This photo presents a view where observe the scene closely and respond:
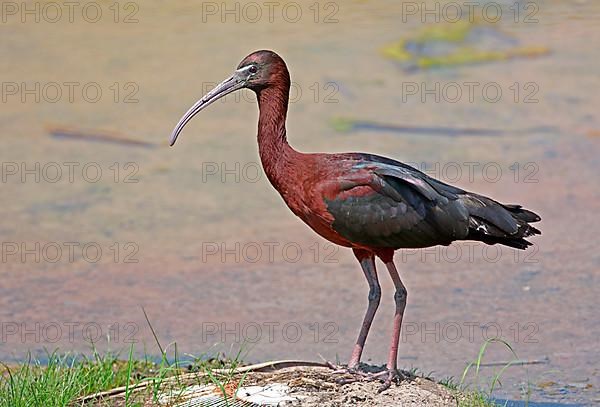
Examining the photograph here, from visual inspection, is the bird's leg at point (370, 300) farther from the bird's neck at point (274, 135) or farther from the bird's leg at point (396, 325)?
the bird's neck at point (274, 135)

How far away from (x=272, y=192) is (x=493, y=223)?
4790 millimetres

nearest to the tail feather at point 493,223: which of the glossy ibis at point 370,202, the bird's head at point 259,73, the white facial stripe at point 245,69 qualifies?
the glossy ibis at point 370,202

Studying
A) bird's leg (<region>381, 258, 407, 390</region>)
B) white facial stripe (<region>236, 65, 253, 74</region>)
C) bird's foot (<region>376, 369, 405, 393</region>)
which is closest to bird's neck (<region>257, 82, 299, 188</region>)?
white facial stripe (<region>236, 65, 253, 74</region>)

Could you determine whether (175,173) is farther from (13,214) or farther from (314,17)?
(314,17)

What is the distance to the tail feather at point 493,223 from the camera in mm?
6656

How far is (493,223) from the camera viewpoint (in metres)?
6.65

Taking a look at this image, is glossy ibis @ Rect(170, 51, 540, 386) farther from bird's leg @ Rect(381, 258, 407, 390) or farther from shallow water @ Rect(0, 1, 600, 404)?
shallow water @ Rect(0, 1, 600, 404)

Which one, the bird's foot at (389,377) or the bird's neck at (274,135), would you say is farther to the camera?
the bird's neck at (274,135)

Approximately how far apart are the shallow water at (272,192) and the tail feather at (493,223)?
1336mm

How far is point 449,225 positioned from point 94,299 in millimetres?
3534

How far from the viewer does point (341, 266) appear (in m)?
9.77

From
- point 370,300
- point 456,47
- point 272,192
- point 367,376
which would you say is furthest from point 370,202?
point 456,47

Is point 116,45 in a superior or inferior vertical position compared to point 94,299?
superior

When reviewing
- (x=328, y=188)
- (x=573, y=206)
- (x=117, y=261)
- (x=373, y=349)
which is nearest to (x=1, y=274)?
(x=117, y=261)
